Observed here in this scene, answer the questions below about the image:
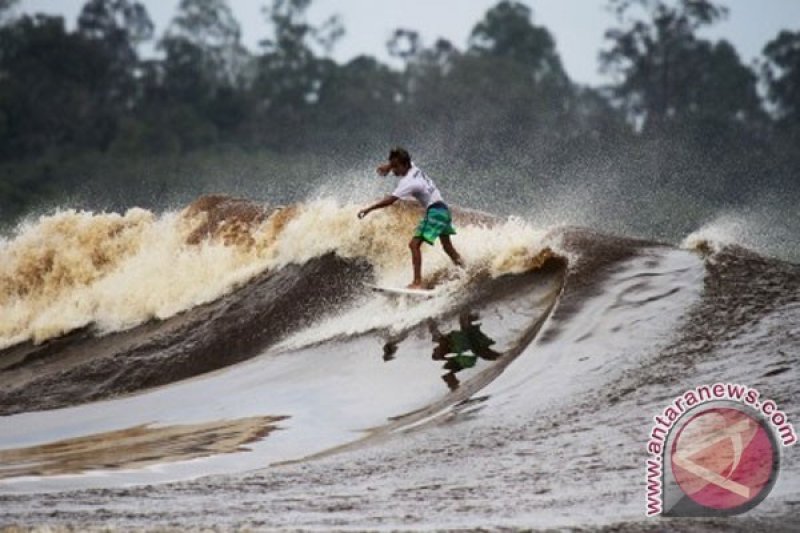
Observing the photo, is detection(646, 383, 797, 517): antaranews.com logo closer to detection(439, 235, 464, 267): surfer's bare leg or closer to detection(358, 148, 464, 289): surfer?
detection(358, 148, 464, 289): surfer

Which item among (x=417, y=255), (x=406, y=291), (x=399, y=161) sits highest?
(x=399, y=161)

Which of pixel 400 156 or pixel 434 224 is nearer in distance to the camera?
pixel 400 156

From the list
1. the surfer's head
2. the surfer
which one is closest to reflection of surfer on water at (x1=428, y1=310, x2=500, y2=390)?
the surfer

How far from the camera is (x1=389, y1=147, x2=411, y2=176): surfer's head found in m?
12.2

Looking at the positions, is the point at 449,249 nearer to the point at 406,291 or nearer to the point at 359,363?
the point at 406,291

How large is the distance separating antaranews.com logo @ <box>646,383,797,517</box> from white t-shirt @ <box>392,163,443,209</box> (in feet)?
14.7

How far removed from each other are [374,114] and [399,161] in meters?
42.9

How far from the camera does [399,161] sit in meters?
12.2

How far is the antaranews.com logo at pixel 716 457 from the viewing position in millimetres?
6770

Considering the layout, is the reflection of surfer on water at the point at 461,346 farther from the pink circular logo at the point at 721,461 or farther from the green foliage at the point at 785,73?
the green foliage at the point at 785,73

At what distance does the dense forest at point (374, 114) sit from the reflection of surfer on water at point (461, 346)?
897 inches

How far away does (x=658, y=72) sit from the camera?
49.8 metres

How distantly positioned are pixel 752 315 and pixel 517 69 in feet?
137

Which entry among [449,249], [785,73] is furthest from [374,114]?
[449,249]
